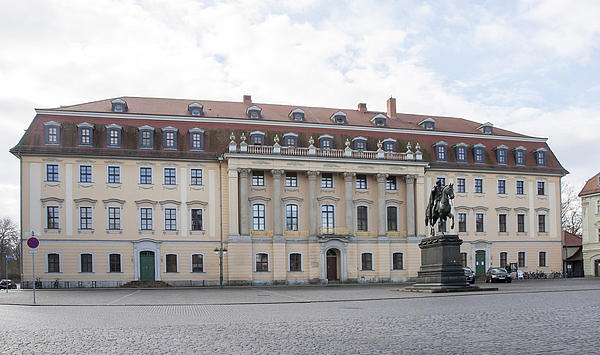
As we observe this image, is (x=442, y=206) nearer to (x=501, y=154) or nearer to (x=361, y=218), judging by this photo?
(x=361, y=218)

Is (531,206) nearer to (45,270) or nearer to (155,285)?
(155,285)

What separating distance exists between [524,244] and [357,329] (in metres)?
49.4

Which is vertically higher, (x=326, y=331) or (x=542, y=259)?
(x=326, y=331)

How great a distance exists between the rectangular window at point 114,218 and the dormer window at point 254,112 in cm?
1468

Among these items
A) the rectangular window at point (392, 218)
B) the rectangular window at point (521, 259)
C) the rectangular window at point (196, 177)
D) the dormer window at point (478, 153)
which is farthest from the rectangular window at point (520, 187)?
the rectangular window at point (196, 177)

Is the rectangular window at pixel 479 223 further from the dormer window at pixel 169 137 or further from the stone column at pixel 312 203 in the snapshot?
the dormer window at pixel 169 137

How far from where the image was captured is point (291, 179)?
52.4m

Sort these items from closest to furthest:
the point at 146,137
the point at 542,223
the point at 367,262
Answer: the point at 146,137, the point at 367,262, the point at 542,223

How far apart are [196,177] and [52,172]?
11602 mm

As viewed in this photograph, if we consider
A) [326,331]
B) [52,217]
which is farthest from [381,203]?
[326,331]

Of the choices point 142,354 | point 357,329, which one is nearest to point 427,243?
point 357,329

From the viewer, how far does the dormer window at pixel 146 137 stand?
4941 centimetres

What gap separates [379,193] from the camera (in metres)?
53.4

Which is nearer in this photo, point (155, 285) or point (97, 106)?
point (155, 285)
